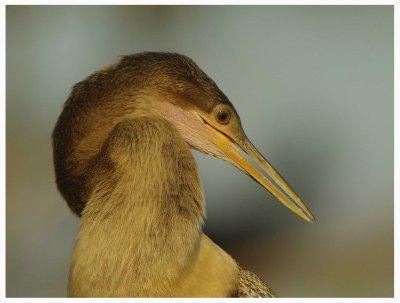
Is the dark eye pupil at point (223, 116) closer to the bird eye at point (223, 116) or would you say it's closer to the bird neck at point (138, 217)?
the bird eye at point (223, 116)

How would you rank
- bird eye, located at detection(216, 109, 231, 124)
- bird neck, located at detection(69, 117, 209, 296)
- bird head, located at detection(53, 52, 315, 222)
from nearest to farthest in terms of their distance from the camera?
1. bird neck, located at detection(69, 117, 209, 296)
2. bird head, located at detection(53, 52, 315, 222)
3. bird eye, located at detection(216, 109, 231, 124)

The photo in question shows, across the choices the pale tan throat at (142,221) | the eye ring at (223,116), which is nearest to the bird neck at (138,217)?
the pale tan throat at (142,221)

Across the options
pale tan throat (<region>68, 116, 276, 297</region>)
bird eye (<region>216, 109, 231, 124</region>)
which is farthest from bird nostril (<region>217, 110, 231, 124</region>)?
pale tan throat (<region>68, 116, 276, 297</region>)

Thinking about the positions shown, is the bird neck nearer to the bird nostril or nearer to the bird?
the bird

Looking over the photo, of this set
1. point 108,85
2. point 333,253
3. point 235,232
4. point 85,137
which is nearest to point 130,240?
point 85,137

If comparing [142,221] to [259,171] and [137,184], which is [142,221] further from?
[259,171]

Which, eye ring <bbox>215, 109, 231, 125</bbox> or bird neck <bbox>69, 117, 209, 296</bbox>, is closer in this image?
bird neck <bbox>69, 117, 209, 296</bbox>

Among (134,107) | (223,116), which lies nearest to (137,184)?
(134,107)
